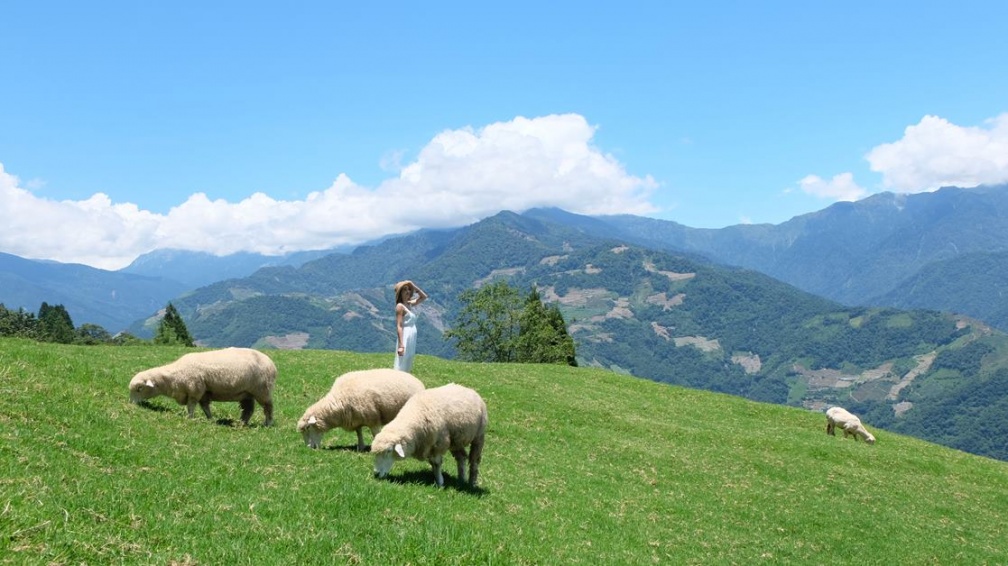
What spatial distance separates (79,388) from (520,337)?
84.2 metres

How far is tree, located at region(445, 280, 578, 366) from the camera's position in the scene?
96.7m

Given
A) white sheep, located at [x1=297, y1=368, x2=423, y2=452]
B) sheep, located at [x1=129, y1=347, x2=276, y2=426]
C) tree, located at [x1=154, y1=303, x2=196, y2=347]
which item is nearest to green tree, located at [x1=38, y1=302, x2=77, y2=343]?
tree, located at [x1=154, y1=303, x2=196, y2=347]

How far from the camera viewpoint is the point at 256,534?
851 centimetres

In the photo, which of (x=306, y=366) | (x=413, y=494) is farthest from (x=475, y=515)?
(x=306, y=366)

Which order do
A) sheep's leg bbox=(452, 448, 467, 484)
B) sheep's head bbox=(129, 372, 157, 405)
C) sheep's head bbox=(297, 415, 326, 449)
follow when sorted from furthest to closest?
sheep's head bbox=(129, 372, 157, 405) < sheep's head bbox=(297, 415, 326, 449) < sheep's leg bbox=(452, 448, 467, 484)

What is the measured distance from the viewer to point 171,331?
99.8m

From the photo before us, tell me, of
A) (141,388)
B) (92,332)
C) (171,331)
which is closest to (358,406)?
(141,388)

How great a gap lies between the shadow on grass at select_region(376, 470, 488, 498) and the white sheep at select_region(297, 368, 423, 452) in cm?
189

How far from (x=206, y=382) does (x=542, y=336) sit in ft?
254

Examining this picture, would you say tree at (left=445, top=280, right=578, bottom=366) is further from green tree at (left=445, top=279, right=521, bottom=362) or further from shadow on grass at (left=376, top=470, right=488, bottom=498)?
shadow on grass at (left=376, top=470, right=488, bottom=498)

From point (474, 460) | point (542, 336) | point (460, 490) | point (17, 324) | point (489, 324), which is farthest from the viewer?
point (489, 324)

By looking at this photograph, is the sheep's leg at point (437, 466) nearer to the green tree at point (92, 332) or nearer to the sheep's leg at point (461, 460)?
the sheep's leg at point (461, 460)

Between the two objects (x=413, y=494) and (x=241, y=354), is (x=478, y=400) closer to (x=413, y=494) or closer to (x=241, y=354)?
(x=413, y=494)

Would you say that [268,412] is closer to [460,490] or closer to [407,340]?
[407,340]
